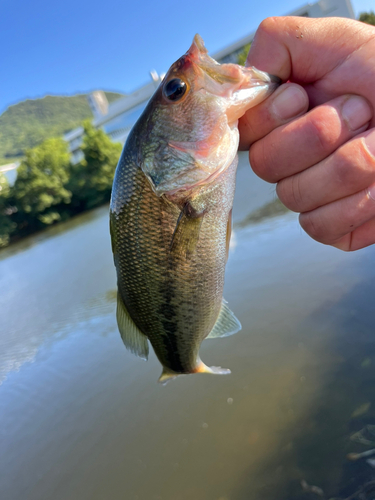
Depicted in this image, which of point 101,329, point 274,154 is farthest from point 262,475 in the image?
point 101,329

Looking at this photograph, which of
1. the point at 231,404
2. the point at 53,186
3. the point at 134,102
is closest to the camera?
the point at 231,404

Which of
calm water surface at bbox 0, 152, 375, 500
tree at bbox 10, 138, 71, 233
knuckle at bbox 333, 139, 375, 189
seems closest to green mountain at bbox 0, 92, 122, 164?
tree at bbox 10, 138, 71, 233

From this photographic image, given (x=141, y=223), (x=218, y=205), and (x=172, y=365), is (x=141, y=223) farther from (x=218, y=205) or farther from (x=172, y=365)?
(x=172, y=365)

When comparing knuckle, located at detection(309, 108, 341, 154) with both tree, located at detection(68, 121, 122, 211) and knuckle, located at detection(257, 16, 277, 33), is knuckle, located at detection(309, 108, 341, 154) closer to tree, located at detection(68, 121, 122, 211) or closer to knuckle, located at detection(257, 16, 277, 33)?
knuckle, located at detection(257, 16, 277, 33)

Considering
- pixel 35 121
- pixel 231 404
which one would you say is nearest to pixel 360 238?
pixel 231 404

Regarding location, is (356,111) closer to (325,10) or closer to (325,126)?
(325,126)
